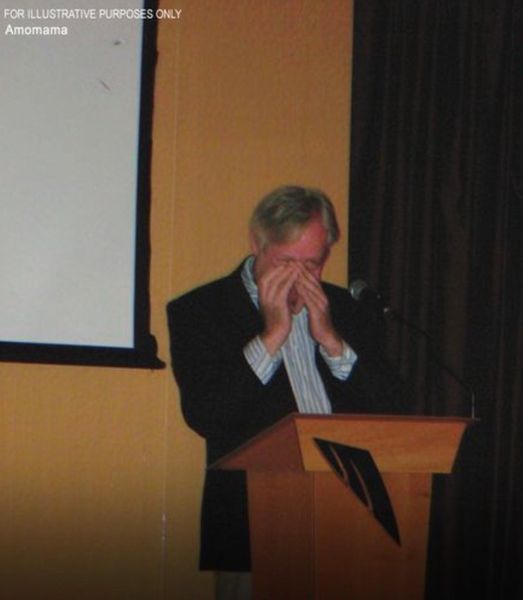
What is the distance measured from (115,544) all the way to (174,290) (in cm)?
75

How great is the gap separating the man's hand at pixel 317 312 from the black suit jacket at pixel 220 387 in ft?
0.38

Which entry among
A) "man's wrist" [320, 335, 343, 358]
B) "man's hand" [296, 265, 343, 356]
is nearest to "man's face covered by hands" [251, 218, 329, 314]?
"man's hand" [296, 265, 343, 356]

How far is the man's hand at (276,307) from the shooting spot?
3049 millimetres

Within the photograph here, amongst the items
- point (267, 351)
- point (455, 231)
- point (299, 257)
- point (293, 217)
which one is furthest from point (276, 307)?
point (455, 231)

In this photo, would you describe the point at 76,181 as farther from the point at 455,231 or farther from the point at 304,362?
the point at 455,231

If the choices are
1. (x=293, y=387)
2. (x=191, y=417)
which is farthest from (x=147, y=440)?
(x=293, y=387)

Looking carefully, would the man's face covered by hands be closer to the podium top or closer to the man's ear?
the man's ear

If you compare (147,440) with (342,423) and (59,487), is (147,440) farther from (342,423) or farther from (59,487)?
(342,423)

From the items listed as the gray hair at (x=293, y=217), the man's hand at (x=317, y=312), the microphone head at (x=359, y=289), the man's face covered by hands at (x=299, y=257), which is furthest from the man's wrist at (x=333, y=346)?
the gray hair at (x=293, y=217)

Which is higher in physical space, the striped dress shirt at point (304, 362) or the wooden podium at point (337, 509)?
the striped dress shirt at point (304, 362)

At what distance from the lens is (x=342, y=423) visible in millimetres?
2256

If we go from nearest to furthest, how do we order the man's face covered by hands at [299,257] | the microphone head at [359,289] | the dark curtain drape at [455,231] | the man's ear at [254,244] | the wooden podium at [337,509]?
1. the wooden podium at [337,509]
2. the microphone head at [359,289]
3. the man's face covered by hands at [299,257]
4. the man's ear at [254,244]
5. the dark curtain drape at [455,231]

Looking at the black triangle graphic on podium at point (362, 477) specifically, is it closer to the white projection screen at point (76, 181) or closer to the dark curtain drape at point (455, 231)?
the white projection screen at point (76, 181)

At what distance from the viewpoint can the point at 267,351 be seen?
3062mm
